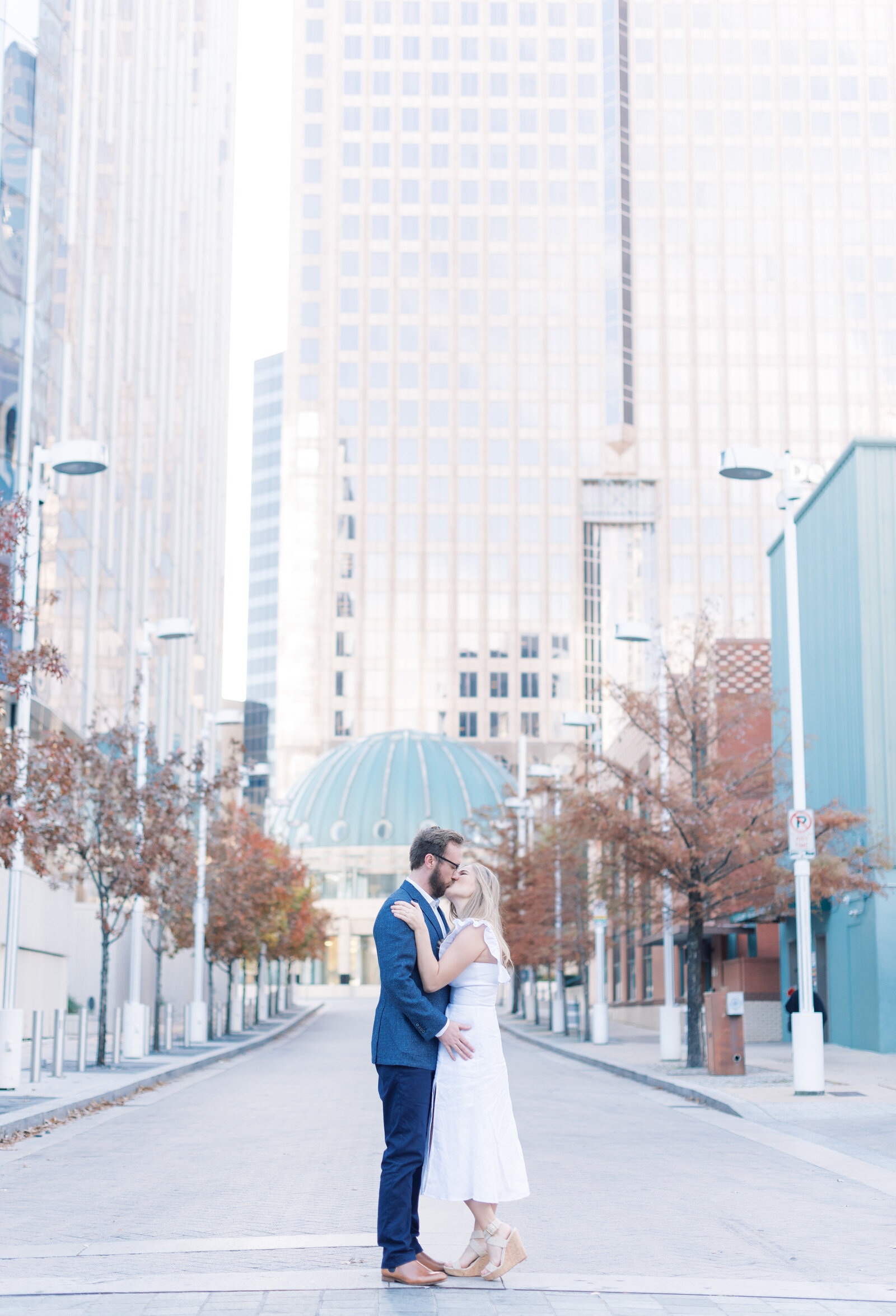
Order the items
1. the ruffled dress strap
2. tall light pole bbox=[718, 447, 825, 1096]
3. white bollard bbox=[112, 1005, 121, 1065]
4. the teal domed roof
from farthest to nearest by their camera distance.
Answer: the teal domed roof < white bollard bbox=[112, 1005, 121, 1065] < tall light pole bbox=[718, 447, 825, 1096] < the ruffled dress strap

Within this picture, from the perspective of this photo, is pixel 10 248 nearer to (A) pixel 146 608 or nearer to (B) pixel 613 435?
(A) pixel 146 608

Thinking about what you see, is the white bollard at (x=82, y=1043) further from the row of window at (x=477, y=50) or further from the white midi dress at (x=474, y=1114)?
the row of window at (x=477, y=50)

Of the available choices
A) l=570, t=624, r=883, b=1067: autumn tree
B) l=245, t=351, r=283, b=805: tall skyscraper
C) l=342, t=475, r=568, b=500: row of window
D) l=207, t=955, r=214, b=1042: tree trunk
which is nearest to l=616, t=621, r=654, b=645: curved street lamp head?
l=570, t=624, r=883, b=1067: autumn tree

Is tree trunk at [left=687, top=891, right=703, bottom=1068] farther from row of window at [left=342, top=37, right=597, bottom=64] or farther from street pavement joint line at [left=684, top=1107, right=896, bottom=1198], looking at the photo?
row of window at [left=342, top=37, right=597, bottom=64]

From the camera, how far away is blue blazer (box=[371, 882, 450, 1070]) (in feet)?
23.5

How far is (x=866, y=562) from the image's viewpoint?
3159cm

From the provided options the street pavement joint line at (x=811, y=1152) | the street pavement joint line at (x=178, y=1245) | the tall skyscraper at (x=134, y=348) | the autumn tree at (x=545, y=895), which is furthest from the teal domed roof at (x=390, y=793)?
the street pavement joint line at (x=178, y=1245)

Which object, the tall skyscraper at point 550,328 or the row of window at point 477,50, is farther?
the row of window at point 477,50

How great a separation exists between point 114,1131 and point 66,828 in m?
7.55

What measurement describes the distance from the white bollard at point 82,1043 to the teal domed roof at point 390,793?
248 ft

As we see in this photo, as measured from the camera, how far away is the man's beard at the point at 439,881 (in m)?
7.42

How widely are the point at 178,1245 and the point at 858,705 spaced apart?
25.2m

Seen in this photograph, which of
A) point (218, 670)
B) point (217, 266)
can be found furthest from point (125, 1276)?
point (217, 266)

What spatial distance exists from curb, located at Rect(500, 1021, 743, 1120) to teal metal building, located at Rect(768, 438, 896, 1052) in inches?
219
